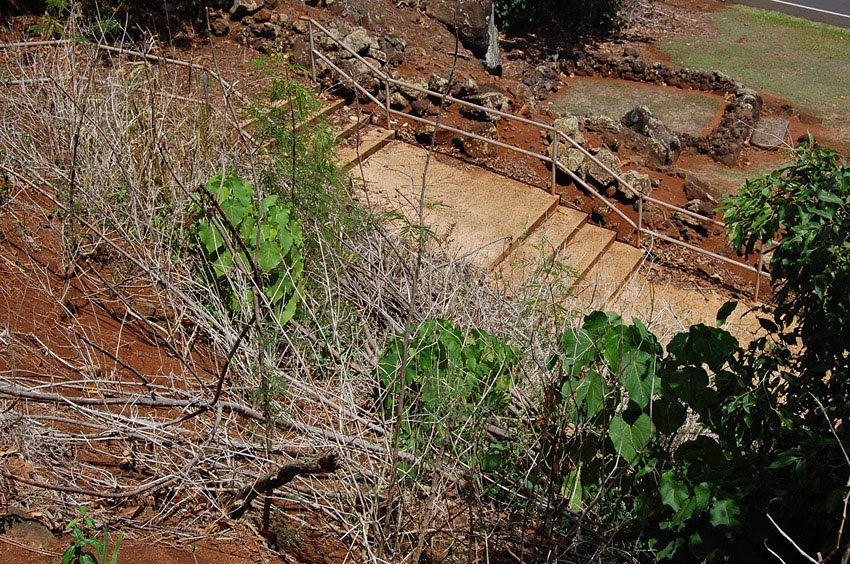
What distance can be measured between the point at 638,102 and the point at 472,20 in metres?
3.16

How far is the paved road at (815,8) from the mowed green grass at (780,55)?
0.90 feet

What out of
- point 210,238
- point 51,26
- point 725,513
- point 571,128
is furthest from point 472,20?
point 725,513

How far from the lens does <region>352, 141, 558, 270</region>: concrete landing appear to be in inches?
356

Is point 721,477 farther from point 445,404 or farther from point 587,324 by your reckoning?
point 445,404

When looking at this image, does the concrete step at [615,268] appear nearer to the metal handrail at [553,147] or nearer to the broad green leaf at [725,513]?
the metal handrail at [553,147]

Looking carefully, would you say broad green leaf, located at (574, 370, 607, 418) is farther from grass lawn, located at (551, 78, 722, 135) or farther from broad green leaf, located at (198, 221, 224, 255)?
grass lawn, located at (551, 78, 722, 135)

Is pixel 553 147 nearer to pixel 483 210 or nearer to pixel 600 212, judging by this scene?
pixel 600 212

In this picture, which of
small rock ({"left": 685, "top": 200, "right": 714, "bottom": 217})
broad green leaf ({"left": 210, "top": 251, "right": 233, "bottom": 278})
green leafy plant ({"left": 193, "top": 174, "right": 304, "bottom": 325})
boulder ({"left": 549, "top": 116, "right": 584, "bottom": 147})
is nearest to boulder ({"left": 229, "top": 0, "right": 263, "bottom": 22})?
boulder ({"left": 549, "top": 116, "right": 584, "bottom": 147})

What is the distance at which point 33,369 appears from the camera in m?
5.39

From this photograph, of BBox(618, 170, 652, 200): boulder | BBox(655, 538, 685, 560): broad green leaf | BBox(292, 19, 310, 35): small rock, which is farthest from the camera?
BBox(292, 19, 310, 35): small rock

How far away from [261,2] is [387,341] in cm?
753

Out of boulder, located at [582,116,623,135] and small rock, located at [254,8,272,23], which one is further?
boulder, located at [582,116,623,135]

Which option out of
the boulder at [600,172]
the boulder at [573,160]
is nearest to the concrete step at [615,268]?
the boulder at [600,172]

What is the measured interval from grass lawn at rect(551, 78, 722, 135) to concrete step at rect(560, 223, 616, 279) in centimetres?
531
